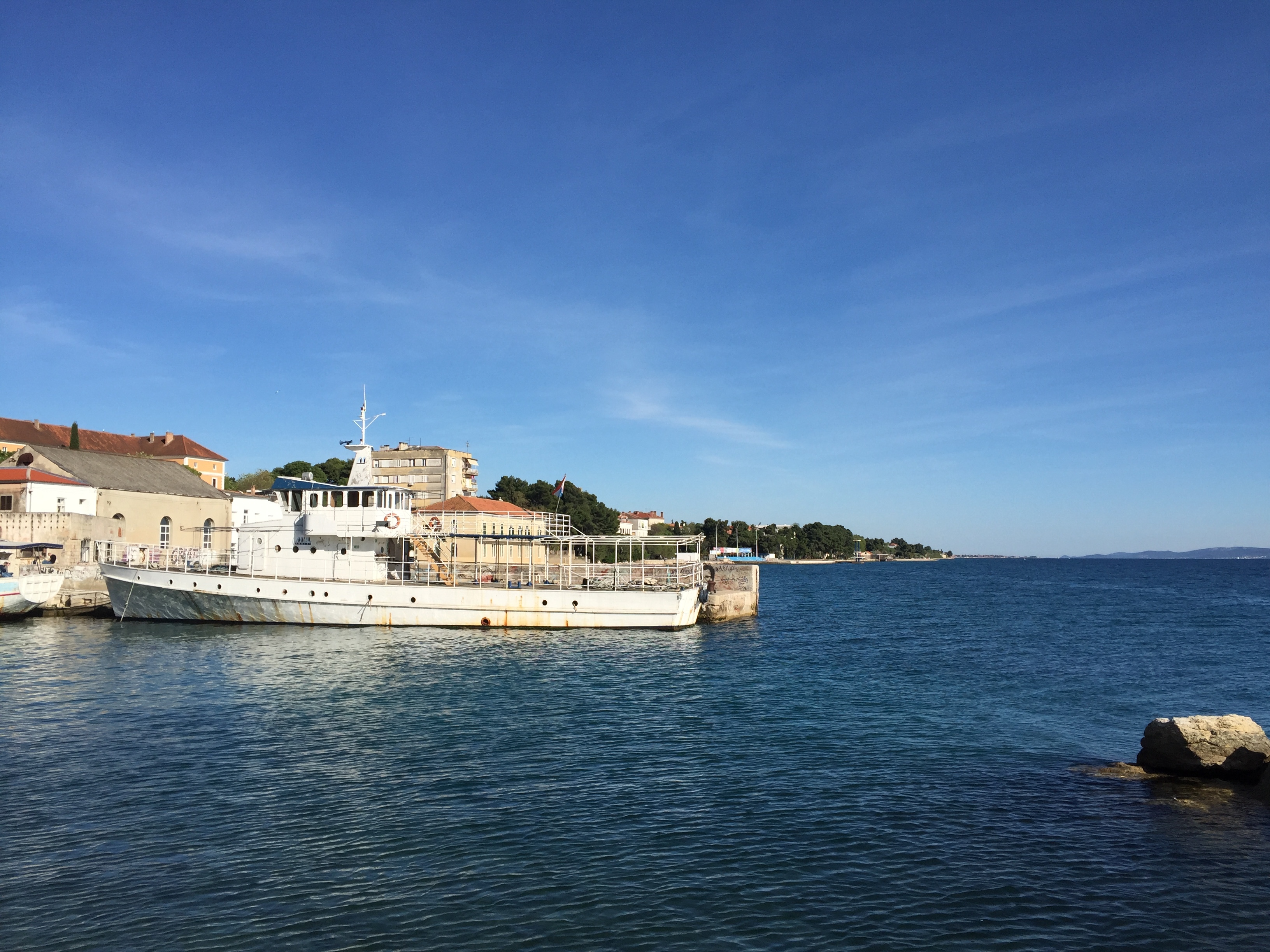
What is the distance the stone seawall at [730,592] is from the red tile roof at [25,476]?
44.3 m

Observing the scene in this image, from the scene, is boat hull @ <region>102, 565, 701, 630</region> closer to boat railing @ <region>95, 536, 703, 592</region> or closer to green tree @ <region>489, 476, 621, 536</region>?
boat railing @ <region>95, 536, 703, 592</region>

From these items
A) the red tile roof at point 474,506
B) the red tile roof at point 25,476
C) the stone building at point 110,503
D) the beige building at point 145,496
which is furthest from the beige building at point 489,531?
the red tile roof at point 25,476

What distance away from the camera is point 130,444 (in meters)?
87.4

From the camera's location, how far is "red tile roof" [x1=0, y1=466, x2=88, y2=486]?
5238cm

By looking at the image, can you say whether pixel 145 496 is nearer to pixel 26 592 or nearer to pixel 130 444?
pixel 26 592

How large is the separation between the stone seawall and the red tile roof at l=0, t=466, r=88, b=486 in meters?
44.3

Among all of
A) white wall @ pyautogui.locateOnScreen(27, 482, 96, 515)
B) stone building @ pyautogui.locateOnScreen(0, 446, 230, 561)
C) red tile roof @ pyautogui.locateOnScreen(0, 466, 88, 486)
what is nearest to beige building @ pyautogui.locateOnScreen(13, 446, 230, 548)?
stone building @ pyautogui.locateOnScreen(0, 446, 230, 561)

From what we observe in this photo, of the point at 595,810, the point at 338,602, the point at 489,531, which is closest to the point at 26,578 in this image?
the point at 338,602

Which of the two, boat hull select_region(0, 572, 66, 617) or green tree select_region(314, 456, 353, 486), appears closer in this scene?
boat hull select_region(0, 572, 66, 617)

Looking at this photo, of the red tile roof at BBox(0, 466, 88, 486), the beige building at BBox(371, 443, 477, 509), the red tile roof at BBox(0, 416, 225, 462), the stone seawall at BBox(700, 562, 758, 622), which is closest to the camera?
the stone seawall at BBox(700, 562, 758, 622)

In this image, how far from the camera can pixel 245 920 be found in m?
10.4

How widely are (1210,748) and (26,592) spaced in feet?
168

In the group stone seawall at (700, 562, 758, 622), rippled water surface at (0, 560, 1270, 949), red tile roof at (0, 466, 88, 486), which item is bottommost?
rippled water surface at (0, 560, 1270, 949)

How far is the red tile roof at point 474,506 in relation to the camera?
93188 mm
